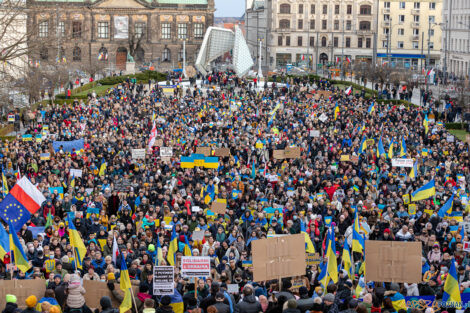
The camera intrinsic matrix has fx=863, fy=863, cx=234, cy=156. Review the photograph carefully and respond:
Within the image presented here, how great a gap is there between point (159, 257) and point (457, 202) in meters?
8.98

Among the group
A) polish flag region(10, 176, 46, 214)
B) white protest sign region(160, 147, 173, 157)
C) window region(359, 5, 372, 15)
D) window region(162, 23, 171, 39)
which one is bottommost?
white protest sign region(160, 147, 173, 157)

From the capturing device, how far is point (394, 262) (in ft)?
49.3

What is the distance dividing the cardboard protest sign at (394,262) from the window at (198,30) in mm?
99159

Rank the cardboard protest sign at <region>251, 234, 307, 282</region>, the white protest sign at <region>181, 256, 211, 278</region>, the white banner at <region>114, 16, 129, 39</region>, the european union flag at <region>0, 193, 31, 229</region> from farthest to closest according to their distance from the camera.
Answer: the white banner at <region>114, 16, 129, 39</region>
the european union flag at <region>0, 193, 31, 229</region>
the white protest sign at <region>181, 256, 211, 278</region>
the cardboard protest sign at <region>251, 234, 307, 282</region>

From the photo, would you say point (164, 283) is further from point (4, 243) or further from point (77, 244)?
point (4, 243)

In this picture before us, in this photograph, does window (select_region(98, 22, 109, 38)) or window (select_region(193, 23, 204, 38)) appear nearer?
window (select_region(98, 22, 109, 38))

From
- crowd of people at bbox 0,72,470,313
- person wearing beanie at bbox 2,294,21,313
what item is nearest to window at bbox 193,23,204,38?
crowd of people at bbox 0,72,470,313

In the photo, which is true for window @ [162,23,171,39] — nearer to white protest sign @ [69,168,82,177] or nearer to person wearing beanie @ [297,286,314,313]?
white protest sign @ [69,168,82,177]

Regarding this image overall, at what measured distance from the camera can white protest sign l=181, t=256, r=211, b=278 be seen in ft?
49.7

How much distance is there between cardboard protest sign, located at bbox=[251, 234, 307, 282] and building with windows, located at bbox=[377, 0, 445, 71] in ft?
315

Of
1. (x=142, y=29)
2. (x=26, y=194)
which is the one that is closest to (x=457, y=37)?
(x=142, y=29)

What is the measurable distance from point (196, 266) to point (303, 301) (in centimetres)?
228

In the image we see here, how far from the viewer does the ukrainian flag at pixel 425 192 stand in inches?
886

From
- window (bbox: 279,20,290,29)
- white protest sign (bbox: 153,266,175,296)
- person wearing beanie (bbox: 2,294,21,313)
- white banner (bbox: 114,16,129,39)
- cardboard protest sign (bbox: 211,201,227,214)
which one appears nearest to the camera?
person wearing beanie (bbox: 2,294,21,313)
